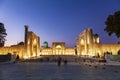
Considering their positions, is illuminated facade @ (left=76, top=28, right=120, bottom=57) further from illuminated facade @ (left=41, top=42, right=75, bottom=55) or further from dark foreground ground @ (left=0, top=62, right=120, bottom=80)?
dark foreground ground @ (left=0, top=62, right=120, bottom=80)

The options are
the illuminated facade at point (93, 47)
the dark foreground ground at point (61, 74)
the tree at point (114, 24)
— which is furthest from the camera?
the illuminated facade at point (93, 47)

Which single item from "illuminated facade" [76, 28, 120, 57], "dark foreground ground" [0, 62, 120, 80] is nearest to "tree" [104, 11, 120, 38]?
"dark foreground ground" [0, 62, 120, 80]

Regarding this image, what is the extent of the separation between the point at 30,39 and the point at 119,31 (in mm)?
42069

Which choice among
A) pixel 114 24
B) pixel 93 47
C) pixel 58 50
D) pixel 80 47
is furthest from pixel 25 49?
pixel 114 24

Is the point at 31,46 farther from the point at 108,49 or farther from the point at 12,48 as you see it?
the point at 108,49

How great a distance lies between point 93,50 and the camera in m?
80.7

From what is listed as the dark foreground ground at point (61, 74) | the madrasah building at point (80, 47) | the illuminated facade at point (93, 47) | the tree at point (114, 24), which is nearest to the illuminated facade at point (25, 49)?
the madrasah building at point (80, 47)

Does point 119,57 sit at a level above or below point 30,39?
below

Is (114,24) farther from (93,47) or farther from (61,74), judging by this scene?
(93,47)

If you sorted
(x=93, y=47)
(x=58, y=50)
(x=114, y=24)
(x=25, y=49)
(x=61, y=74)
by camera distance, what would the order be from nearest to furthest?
(x=61, y=74) → (x=114, y=24) → (x=25, y=49) → (x=93, y=47) → (x=58, y=50)

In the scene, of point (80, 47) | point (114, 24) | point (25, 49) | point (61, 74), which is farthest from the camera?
point (80, 47)

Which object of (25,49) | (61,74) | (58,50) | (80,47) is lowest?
(61,74)

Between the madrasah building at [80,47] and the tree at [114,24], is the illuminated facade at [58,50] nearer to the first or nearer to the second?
the madrasah building at [80,47]

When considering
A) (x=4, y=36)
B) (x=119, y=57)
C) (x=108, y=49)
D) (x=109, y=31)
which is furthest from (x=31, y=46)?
(x=119, y=57)
